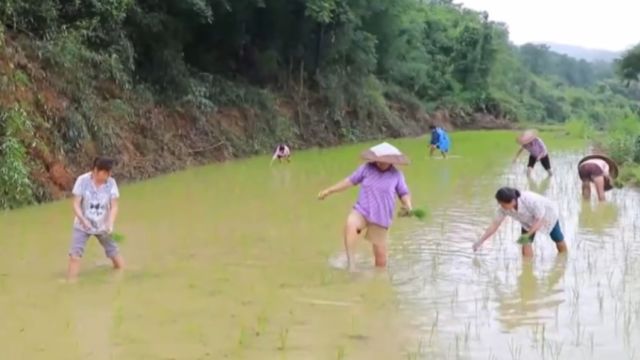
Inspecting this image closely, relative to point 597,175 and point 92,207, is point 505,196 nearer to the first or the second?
point 92,207

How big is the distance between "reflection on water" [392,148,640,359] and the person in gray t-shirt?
267cm

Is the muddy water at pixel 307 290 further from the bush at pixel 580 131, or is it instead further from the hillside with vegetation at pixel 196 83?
the bush at pixel 580 131

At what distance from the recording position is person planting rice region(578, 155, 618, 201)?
13734mm

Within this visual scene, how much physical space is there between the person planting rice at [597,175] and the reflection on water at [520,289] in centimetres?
125

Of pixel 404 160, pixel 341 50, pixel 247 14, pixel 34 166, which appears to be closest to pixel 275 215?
pixel 34 166

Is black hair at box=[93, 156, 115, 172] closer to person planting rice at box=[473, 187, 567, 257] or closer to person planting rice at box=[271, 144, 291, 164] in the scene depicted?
person planting rice at box=[473, 187, 567, 257]

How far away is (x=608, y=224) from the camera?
11672mm

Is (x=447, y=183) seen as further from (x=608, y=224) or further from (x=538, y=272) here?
(x=538, y=272)

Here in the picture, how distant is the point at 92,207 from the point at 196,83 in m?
15.4

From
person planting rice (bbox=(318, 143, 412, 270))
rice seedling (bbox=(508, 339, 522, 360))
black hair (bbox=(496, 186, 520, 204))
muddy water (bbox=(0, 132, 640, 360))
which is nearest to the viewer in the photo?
rice seedling (bbox=(508, 339, 522, 360))

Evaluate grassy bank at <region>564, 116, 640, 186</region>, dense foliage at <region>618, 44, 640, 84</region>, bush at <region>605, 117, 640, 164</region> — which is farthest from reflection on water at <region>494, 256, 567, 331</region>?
dense foliage at <region>618, 44, 640, 84</region>

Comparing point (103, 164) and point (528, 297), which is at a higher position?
point (103, 164)

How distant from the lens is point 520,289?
7652mm

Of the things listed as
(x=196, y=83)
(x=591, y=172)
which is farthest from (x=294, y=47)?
(x=591, y=172)
